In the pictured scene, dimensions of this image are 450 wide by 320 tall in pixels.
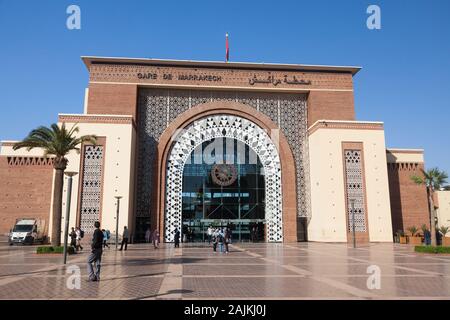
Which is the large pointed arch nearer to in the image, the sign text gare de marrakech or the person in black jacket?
the sign text gare de marrakech

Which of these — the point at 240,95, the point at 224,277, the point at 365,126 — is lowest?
the point at 224,277

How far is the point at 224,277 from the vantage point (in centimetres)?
1007

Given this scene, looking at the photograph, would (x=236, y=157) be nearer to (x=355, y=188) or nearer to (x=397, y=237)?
(x=355, y=188)

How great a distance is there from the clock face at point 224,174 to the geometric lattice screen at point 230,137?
2173 millimetres

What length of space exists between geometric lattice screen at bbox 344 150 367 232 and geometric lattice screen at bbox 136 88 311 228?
301cm

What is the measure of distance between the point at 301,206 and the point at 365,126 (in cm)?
755

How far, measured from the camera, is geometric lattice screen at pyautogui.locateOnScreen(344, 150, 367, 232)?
2744cm

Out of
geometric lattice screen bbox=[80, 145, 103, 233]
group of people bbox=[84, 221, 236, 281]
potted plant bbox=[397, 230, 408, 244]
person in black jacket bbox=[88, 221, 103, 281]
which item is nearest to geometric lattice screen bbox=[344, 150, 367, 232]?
potted plant bbox=[397, 230, 408, 244]

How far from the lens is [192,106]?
29812mm
